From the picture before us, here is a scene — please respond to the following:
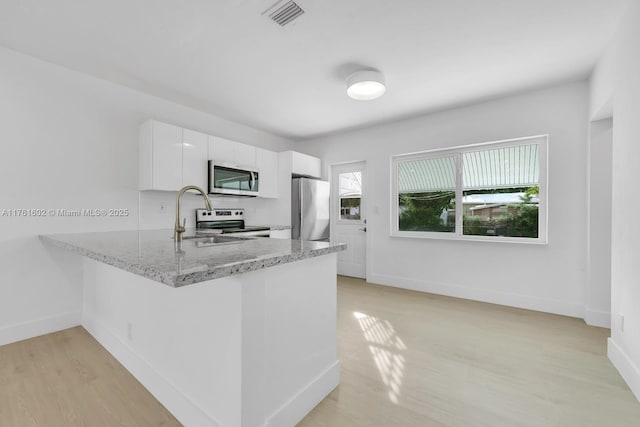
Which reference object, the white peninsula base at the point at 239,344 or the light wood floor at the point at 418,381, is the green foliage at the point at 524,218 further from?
the white peninsula base at the point at 239,344

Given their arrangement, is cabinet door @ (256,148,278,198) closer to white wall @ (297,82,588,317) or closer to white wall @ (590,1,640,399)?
white wall @ (297,82,588,317)

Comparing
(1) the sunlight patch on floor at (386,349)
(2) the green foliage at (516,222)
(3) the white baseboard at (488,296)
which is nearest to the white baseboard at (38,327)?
(1) the sunlight patch on floor at (386,349)

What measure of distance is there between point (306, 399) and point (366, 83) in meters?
2.53

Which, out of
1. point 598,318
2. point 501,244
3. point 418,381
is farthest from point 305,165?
point 598,318

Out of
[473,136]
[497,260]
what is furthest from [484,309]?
[473,136]

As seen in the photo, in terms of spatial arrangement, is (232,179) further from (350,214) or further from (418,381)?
(418,381)

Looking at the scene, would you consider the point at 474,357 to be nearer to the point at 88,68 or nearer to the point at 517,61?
the point at 517,61

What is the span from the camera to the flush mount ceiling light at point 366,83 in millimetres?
2564

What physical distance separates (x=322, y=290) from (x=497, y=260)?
8.82 ft

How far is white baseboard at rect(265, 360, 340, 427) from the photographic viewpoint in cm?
131

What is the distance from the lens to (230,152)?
11.9 feet

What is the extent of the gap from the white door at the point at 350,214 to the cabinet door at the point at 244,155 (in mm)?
1509

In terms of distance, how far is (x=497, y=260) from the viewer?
3.31 meters

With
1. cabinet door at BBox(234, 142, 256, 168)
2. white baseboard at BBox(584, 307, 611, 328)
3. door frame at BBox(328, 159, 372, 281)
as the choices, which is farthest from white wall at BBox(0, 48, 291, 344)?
white baseboard at BBox(584, 307, 611, 328)
